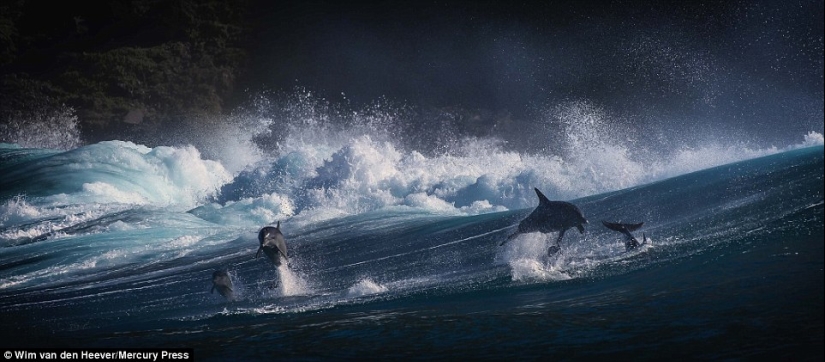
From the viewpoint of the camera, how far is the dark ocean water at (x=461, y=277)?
18.7 feet

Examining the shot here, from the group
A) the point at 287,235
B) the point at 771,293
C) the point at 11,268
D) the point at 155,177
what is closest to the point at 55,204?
the point at 155,177

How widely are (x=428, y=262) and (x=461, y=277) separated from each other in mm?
1697

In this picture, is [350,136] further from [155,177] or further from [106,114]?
[106,114]

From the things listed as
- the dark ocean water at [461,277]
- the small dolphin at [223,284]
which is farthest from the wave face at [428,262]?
the small dolphin at [223,284]

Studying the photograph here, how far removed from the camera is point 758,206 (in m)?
10.0

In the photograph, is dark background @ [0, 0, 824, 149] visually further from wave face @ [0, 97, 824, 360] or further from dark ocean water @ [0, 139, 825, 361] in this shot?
dark ocean water @ [0, 139, 825, 361]

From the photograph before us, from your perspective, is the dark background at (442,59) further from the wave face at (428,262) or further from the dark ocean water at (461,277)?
the dark ocean water at (461,277)

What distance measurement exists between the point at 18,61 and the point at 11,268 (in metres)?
28.7

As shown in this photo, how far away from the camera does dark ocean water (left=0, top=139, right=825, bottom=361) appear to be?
5.69 meters

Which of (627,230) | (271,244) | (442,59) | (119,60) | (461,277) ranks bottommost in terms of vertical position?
(461,277)

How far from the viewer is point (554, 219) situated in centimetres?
910

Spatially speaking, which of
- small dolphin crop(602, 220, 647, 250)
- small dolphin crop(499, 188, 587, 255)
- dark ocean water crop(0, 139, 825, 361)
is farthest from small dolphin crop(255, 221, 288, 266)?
small dolphin crop(602, 220, 647, 250)

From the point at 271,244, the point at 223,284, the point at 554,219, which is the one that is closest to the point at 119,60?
the point at 271,244

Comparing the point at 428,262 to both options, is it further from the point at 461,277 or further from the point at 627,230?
the point at 627,230
